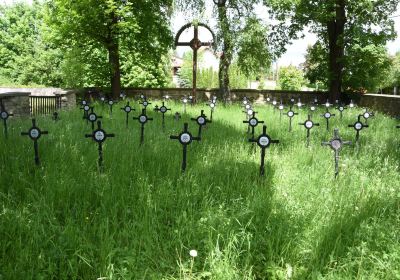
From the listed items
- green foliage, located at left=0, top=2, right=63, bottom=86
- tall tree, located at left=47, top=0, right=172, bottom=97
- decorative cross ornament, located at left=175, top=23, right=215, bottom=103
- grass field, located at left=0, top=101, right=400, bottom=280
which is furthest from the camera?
green foliage, located at left=0, top=2, right=63, bottom=86

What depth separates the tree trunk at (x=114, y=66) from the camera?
56.3ft

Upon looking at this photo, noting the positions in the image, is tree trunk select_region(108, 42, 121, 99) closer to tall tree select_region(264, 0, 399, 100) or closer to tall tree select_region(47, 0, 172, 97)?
tall tree select_region(47, 0, 172, 97)

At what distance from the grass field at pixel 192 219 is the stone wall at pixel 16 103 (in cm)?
570

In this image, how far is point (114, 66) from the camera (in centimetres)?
1736

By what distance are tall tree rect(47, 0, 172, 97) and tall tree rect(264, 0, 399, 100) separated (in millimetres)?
5773

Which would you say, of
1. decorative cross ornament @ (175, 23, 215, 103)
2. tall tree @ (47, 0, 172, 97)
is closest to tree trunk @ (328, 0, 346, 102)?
decorative cross ornament @ (175, 23, 215, 103)

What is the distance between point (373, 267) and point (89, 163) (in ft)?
11.9

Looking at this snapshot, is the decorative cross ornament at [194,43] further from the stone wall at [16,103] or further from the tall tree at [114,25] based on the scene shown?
the stone wall at [16,103]

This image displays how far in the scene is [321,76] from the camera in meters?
20.1

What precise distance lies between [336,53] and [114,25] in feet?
37.2

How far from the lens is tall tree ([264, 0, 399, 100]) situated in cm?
1748

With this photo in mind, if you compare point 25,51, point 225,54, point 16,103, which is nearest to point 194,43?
point 225,54

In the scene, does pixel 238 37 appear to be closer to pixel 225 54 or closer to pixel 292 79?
pixel 225 54

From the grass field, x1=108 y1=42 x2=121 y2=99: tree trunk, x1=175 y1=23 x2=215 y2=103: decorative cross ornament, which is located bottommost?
the grass field
